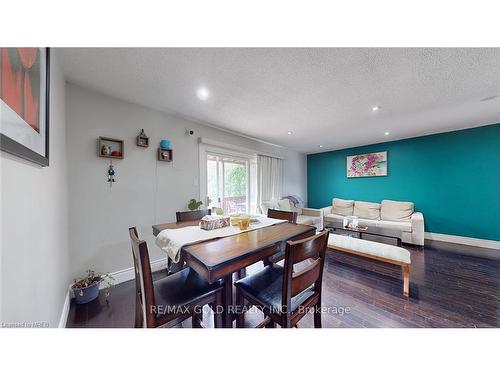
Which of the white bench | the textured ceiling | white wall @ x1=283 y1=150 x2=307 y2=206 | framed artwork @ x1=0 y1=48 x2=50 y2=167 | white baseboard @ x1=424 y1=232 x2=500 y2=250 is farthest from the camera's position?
white wall @ x1=283 y1=150 x2=307 y2=206

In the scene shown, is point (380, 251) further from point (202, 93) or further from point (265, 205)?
point (202, 93)

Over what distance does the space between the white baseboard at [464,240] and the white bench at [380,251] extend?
2618 millimetres

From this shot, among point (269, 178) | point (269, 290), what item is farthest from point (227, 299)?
point (269, 178)

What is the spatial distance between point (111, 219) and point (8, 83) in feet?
5.94

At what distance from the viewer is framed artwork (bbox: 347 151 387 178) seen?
4.15m

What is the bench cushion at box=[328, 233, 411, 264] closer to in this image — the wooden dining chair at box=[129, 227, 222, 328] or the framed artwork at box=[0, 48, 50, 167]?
the wooden dining chair at box=[129, 227, 222, 328]

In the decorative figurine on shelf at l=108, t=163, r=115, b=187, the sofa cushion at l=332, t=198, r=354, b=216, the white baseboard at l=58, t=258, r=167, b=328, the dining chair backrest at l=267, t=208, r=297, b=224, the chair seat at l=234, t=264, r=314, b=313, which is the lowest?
the white baseboard at l=58, t=258, r=167, b=328

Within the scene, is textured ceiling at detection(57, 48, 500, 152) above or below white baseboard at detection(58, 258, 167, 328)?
above

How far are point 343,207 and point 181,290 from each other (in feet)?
14.2

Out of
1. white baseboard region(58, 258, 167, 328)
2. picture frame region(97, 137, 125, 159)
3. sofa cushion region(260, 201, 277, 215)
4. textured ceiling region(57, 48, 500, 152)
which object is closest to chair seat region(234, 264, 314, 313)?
white baseboard region(58, 258, 167, 328)

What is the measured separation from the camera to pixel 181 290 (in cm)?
108

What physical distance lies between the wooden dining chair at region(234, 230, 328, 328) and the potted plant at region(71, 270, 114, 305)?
159cm
